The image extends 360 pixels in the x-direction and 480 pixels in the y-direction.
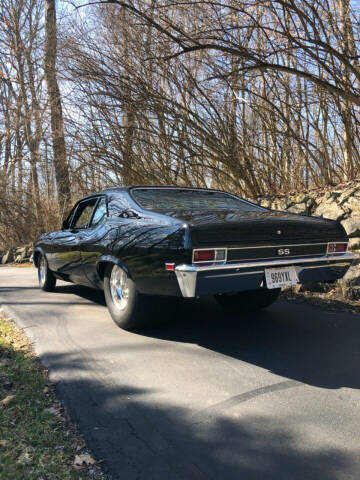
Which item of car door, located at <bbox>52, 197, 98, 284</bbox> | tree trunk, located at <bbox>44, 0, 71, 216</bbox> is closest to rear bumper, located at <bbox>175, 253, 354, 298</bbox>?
car door, located at <bbox>52, 197, 98, 284</bbox>

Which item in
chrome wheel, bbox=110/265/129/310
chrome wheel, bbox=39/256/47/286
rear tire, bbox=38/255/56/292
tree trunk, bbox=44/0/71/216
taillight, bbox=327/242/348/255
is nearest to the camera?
taillight, bbox=327/242/348/255

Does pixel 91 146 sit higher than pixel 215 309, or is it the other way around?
pixel 91 146

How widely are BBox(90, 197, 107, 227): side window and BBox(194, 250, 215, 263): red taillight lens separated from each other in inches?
70.0

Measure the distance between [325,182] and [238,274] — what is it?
5.14 m

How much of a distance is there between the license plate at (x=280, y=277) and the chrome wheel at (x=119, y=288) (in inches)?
55.6

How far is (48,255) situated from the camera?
6152 millimetres

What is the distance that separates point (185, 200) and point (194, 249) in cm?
142

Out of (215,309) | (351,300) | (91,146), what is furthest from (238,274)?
(91,146)

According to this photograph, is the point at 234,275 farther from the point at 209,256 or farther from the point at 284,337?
the point at 284,337

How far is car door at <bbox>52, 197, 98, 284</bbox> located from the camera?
4.93m

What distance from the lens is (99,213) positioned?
4656mm

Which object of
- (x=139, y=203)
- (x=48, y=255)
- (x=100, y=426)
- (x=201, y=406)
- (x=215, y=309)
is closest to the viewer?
(x=100, y=426)

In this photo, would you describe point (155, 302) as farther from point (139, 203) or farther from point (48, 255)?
point (48, 255)

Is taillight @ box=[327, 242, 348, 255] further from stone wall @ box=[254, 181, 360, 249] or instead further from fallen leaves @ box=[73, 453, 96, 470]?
fallen leaves @ box=[73, 453, 96, 470]
